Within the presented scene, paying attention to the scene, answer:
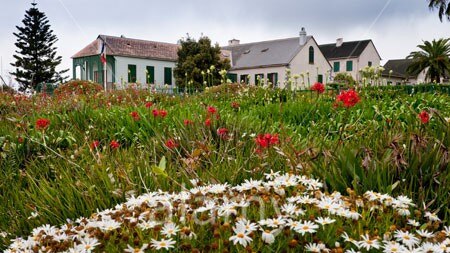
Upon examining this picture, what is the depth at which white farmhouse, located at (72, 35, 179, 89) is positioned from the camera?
3875cm

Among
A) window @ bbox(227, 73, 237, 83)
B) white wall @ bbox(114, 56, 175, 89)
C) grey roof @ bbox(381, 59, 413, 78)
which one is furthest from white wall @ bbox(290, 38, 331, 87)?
grey roof @ bbox(381, 59, 413, 78)

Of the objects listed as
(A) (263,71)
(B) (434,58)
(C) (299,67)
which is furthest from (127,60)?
(B) (434,58)

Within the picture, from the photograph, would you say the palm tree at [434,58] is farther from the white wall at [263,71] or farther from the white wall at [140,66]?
the white wall at [140,66]

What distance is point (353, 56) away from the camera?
50.2 metres

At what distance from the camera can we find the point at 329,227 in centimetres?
174

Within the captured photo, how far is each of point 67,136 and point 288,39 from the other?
41.3 metres

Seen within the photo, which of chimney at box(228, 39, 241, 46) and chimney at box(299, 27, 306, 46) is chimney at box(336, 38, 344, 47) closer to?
chimney at box(228, 39, 241, 46)

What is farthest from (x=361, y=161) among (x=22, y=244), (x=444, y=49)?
(x=444, y=49)

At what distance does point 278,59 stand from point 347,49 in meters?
13.9

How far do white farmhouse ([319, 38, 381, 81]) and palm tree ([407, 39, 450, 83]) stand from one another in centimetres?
564

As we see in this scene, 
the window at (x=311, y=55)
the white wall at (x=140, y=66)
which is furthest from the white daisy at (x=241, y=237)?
the window at (x=311, y=55)

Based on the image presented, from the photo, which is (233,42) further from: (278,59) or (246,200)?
(246,200)

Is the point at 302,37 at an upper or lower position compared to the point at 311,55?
upper

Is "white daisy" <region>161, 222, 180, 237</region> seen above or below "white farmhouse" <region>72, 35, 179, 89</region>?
below
